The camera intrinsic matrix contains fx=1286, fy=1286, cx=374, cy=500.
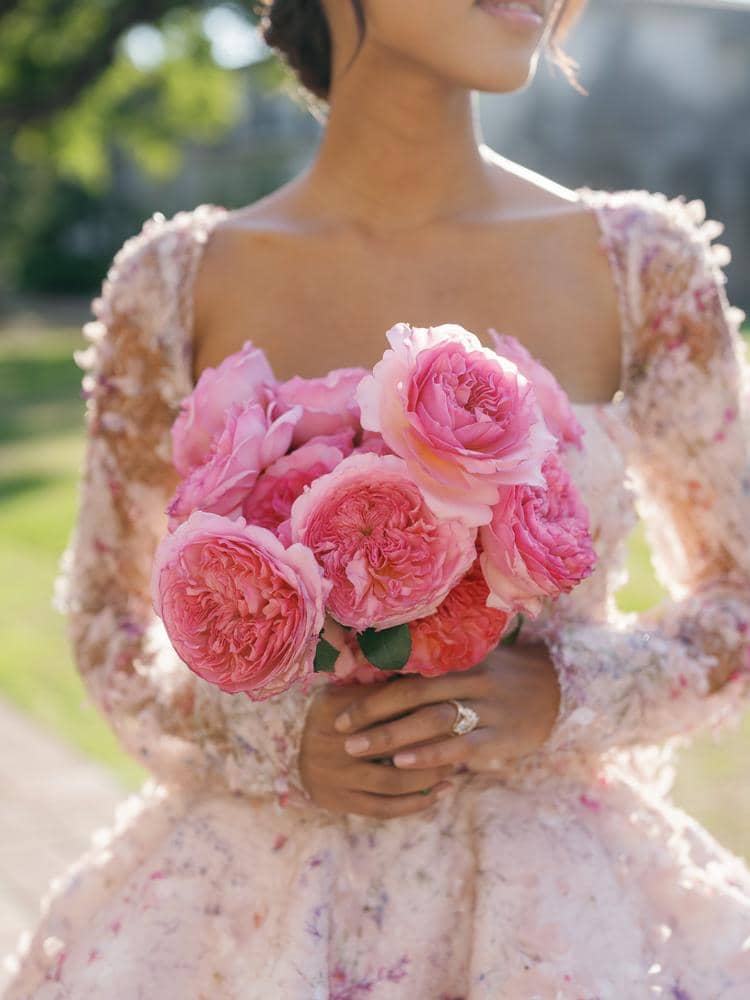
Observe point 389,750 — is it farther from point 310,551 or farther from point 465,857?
point 310,551

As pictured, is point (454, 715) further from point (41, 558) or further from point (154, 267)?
point (41, 558)

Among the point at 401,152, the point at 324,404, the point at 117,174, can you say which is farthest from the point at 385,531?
the point at 117,174

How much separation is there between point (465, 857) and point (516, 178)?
1.29 m

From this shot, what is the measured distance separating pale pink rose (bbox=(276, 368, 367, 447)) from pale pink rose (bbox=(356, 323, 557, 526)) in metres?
0.16

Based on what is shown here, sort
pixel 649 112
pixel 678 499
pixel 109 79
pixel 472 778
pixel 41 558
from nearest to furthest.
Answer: pixel 472 778, pixel 678 499, pixel 41 558, pixel 109 79, pixel 649 112

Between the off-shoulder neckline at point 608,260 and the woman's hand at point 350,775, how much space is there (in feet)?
2.05

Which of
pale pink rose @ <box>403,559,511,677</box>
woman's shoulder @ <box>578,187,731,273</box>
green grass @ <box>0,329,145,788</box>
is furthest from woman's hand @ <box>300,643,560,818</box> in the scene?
woman's shoulder @ <box>578,187,731,273</box>

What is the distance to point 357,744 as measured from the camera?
1.88m

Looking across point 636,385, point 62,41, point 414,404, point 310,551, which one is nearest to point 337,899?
point 310,551

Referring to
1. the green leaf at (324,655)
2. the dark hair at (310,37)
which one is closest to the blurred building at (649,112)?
the dark hair at (310,37)

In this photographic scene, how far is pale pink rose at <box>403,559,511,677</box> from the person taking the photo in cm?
171

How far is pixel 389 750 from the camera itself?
191 cm

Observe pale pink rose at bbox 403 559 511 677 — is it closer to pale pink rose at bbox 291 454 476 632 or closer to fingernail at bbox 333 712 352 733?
pale pink rose at bbox 291 454 476 632

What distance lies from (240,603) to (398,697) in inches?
15.8
